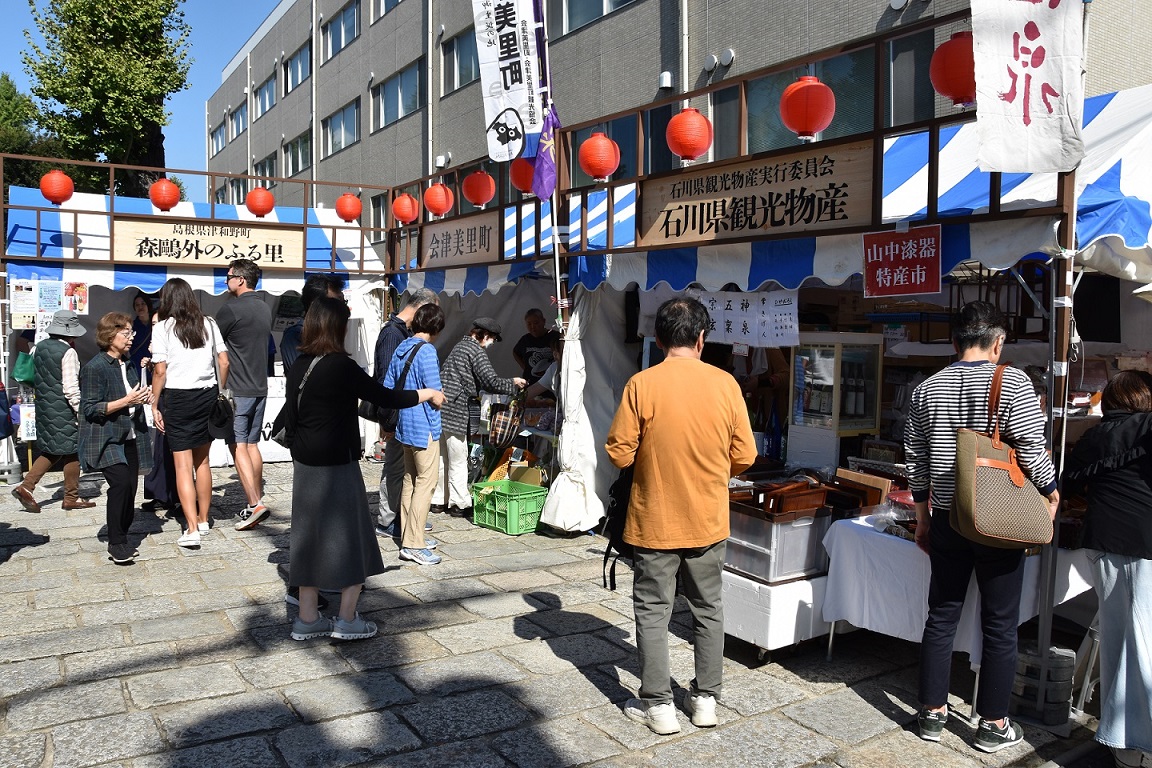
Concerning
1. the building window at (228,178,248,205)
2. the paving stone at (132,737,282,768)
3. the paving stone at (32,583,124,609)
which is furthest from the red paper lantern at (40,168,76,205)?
the building window at (228,178,248,205)

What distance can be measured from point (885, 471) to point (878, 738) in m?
1.86

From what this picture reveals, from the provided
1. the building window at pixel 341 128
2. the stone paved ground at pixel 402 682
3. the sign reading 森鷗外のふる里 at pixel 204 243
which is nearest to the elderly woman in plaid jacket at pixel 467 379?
the stone paved ground at pixel 402 682

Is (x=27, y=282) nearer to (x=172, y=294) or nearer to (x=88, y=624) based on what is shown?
(x=172, y=294)

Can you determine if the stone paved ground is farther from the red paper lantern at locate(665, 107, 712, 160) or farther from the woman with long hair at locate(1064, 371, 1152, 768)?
the red paper lantern at locate(665, 107, 712, 160)

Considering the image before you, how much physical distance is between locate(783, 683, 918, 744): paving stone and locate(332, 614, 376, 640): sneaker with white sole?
2219 mm

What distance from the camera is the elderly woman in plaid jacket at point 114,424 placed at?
579 cm

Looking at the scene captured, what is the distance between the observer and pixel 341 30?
25516mm

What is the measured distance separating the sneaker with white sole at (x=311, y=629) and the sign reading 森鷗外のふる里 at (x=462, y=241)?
424cm

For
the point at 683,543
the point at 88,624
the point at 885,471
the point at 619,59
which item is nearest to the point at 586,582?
the point at 885,471

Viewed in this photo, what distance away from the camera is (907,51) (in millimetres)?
9422

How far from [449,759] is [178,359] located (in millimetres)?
4082

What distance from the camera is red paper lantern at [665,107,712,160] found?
19.1ft

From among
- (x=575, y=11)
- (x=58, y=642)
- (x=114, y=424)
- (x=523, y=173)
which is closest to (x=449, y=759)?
(x=58, y=642)

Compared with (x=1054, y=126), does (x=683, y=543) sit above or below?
below
